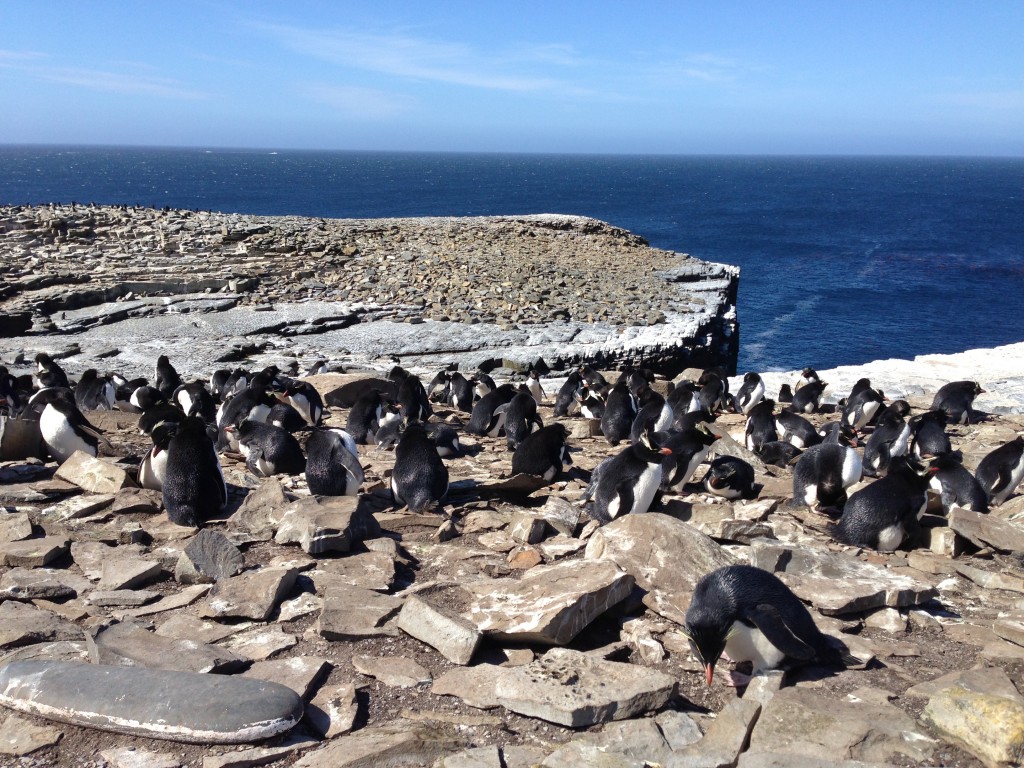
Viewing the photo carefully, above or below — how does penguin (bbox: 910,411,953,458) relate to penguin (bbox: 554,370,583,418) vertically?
above

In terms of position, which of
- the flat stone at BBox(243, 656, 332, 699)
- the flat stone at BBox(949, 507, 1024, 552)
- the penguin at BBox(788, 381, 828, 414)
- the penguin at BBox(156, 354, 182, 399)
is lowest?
the penguin at BBox(788, 381, 828, 414)

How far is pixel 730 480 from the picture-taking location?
25.7 ft

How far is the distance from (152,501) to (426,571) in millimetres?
2630

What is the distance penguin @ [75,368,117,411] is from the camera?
37.1ft

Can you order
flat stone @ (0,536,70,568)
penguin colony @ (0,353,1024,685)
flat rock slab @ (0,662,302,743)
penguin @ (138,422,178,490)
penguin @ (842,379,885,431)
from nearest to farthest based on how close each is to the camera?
1. flat rock slab @ (0,662,302,743)
2. penguin colony @ (0,353,1024,685)
3. flat stone @ (0,536,70,568)
4. penguin @ (138,422,178,490)
5. penguin @ (842,379,885,431)

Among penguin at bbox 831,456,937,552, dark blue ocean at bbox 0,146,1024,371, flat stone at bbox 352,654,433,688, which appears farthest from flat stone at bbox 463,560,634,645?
dark blue ocean at bbox 0,146,1024,371

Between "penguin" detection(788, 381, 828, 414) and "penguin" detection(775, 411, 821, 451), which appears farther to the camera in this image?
"penguin" detection(788, 381, 828, 414)

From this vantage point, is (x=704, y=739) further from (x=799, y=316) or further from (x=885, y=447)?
(x=799, y=316)

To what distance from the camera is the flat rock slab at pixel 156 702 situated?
350 centimetres

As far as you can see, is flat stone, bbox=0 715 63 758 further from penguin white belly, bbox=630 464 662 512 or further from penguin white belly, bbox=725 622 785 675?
penguin white belly, bbox=630 464 662 512

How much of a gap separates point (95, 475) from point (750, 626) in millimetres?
5789

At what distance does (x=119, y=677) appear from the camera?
3721mm

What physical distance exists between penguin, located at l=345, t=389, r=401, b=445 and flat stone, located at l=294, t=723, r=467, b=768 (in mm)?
6607

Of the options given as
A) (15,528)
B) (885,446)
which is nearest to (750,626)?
(15,528)
